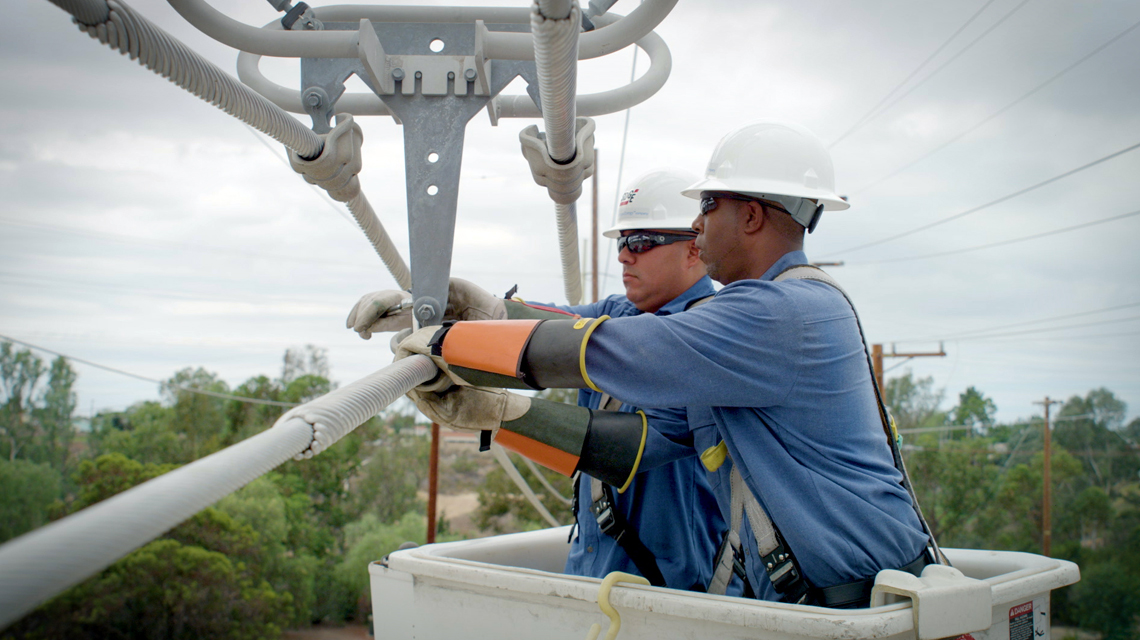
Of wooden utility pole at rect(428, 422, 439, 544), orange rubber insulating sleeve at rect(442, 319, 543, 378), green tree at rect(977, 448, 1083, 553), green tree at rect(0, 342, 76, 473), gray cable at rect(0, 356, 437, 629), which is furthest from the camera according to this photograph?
green tree at rect(977, 448, 1083, 553)

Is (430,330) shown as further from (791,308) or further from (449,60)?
(791,308)

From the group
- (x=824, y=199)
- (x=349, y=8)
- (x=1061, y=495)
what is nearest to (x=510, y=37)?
→ (x=349, y=8)

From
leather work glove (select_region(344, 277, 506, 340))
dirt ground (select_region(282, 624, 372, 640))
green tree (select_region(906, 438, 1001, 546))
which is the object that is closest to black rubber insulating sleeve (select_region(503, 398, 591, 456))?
leather work glove (select_region(344, 277, 506, 340))

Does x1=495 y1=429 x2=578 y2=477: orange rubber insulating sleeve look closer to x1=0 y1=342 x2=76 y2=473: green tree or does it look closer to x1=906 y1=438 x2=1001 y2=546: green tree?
x1=0 y1=342 x2=76 y2=473: green tree

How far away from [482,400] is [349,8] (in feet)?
4.07

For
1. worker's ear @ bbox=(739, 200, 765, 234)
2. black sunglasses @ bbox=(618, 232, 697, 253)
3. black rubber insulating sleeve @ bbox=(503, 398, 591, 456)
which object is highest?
black sunglasses @ bbox=(618, 232, 697, 253)

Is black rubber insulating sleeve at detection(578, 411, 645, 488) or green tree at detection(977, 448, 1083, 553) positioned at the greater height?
black rubber insulating sleeve at detection(578, 411, 645, 488)

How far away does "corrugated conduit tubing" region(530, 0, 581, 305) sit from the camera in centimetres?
143

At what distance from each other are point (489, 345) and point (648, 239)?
4.34 feet

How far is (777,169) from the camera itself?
7.02ft

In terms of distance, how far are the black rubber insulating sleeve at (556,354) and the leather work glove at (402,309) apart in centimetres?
62

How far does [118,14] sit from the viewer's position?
4.14 ft

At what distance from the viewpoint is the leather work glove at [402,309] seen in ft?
7.74

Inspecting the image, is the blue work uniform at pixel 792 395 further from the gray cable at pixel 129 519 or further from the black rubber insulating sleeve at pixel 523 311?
the black rubber insulating sleeve at pixel 523 311
